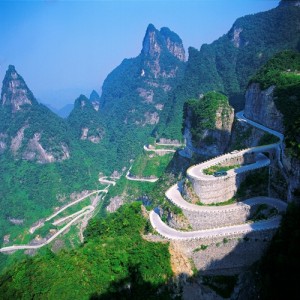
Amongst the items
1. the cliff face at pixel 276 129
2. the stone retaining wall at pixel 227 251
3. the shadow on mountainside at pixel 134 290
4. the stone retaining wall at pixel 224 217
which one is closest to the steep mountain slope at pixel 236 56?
the cliff face at pixel 276 129

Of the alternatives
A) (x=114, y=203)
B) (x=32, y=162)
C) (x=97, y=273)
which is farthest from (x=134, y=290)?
(x=32, y=162)

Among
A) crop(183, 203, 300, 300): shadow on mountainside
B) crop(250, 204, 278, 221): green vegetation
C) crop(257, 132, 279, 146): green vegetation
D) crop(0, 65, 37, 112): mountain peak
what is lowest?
crop(183, 203, 300, 300): shadow on mountainside

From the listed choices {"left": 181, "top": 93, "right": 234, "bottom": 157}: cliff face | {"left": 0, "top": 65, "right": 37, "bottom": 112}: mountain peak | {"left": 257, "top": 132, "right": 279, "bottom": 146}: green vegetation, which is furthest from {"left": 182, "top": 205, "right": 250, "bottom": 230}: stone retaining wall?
{"left": 0, "top": 65, "right": 37, "bottom": 112}: mountain peak

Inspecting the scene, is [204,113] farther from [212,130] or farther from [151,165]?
[151,165]

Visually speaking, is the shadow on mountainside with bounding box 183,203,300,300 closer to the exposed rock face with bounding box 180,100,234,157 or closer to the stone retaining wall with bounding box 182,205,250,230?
the stone retaining wall with bounding box 182,205,250,230

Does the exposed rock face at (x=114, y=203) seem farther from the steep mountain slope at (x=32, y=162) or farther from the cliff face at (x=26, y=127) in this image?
the cliff face at (x=26, y=127)
